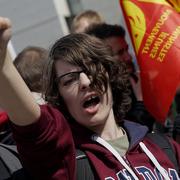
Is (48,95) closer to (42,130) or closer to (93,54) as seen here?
(93,54)

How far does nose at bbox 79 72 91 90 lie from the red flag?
0.80m

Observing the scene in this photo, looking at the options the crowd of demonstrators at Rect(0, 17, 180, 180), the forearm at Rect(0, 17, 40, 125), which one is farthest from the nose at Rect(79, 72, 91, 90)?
the forearm at Rect(0, 17, 40, 125)

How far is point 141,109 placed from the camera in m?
2.50

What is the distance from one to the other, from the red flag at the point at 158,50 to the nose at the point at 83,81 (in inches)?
31.6

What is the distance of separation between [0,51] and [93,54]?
685 millimetres

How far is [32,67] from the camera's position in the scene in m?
2.38

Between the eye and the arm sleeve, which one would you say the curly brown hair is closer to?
the eye

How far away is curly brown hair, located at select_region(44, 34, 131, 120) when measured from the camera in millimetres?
1589

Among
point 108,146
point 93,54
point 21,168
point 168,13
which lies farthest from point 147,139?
point 168,13

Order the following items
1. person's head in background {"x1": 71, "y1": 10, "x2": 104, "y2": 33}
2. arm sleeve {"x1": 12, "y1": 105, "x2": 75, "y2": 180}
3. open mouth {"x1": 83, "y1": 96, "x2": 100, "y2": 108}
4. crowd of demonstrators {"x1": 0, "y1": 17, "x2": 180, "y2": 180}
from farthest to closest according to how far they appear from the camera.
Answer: person's head in background {"x1": 71, "y1": 10, "x2": 104, "y2": 33} < open mouth {"x1": 83, "y1": 96, "x2": 100, "y2": 108} < crowd of demonstrators {"x1": 0, "y1": 17, "x2": 180, "y2": 180} < arm sleeve {"x1": 12, "y1": 105, "x2": 75, "y2": 180}

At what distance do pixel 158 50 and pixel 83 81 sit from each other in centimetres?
86

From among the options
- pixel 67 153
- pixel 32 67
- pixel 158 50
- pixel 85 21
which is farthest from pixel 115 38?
pixel 67 153

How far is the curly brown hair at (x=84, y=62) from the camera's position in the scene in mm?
1589

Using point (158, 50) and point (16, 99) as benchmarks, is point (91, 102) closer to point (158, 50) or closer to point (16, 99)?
point (16, 99)
